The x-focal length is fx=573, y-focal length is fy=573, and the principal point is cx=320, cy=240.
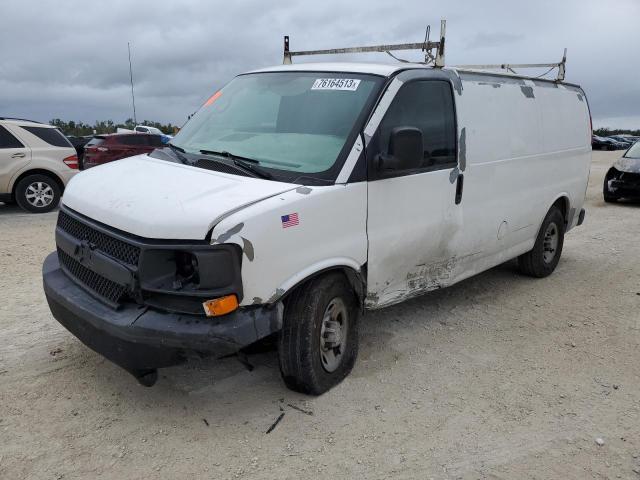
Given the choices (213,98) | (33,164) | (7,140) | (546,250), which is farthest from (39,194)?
(546,250)

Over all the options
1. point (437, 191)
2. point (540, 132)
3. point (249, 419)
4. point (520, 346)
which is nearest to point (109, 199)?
point (249, 419)

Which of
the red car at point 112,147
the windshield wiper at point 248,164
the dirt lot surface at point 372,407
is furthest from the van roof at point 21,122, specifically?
the windshield wiper at point 248,164

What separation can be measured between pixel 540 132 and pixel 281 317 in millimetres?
3877

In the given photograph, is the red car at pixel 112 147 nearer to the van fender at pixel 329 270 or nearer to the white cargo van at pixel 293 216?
the white cargo van at pixel 293 216

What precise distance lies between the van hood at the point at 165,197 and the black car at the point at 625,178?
38.3 ft

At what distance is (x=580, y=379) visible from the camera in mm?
4172

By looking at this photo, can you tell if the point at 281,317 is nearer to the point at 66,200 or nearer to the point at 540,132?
the point at 66,200

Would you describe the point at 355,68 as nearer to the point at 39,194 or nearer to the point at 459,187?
the point at 459,187

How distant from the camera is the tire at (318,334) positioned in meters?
3.52

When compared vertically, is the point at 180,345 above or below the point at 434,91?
below

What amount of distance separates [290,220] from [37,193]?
907 centimetres

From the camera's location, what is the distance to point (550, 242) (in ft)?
21.9

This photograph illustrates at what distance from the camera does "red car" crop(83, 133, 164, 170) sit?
1318cm

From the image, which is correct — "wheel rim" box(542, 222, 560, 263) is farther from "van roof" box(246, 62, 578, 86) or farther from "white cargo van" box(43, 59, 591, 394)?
"van roof" box(246, 62, 578, 86)
